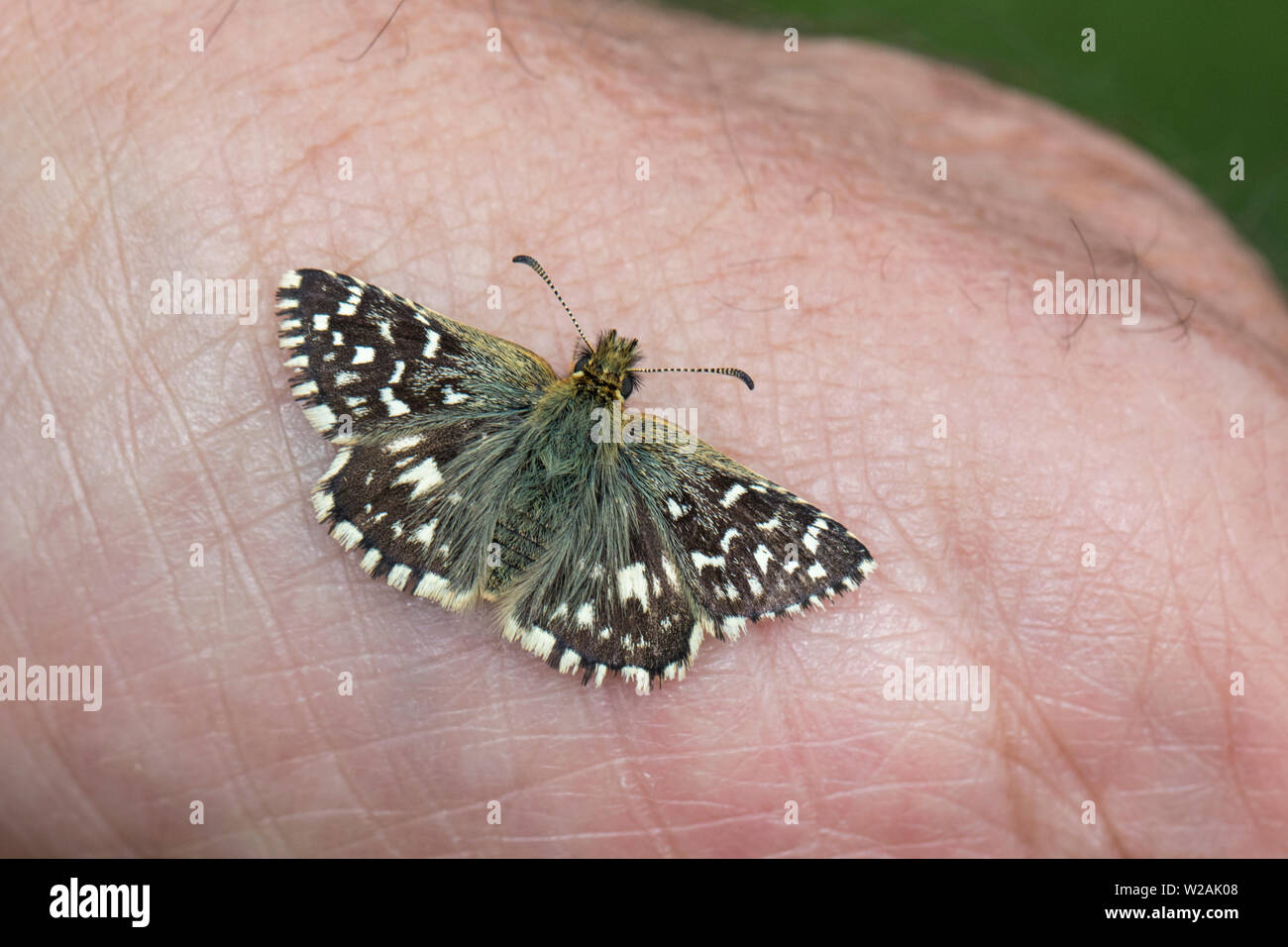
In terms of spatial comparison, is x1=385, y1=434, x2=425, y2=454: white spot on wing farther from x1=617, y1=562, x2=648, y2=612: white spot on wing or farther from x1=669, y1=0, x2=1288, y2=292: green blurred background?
x1=669, y1=0, x2=1288, y2=292: green blurred background

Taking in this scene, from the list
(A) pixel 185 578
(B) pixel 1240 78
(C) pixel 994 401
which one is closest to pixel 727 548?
(C) pixel 994 401

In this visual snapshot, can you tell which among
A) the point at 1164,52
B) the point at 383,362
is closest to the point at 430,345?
the point at 383,362

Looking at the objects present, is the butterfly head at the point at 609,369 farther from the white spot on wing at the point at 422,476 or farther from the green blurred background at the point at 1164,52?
the green blurred background at the point at 1164,52

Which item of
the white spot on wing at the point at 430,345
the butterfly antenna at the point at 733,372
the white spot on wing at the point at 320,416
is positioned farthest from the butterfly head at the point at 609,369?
the white spot on wing at the point at 320,416

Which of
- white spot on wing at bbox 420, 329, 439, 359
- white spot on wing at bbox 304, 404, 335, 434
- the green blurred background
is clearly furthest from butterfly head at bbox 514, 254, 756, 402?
the green blurred background

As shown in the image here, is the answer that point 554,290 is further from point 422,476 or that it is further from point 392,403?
point 422,476
